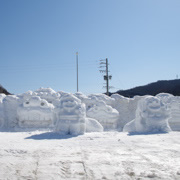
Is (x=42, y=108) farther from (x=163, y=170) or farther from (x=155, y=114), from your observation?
(x=163, y=170)

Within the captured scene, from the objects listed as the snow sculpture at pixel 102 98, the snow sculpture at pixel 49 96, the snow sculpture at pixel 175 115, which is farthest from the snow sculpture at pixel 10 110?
the snow sculpture at pixel 175 115

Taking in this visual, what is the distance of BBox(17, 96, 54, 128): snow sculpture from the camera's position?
930 cm

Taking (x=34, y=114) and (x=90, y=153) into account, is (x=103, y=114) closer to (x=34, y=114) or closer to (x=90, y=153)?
(x=34, y=114)

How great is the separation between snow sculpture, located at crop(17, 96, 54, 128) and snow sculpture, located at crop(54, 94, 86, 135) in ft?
11.3

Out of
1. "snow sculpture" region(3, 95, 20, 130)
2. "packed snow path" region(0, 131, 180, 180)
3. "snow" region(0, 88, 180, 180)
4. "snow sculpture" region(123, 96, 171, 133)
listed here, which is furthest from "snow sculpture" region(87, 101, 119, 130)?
"packed snow path" region(0, 131, 180, 180)

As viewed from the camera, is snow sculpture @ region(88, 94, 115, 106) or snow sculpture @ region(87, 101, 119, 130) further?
snow sculpture @ region(88, 94, 115, 106)

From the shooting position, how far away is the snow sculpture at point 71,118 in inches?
229

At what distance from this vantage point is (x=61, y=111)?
6129mm

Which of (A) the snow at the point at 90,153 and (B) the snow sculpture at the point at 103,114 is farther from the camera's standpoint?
(B) the snow sculpture at the point at 103,114

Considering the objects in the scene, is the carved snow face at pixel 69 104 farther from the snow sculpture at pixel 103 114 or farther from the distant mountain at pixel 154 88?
the distant mountain at pixel 154 88

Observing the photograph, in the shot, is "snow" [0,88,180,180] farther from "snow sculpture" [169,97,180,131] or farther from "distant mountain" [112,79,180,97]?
"distant mountain" [112,79,180,97]

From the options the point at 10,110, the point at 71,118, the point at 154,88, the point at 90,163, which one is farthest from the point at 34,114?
the point at 154,88

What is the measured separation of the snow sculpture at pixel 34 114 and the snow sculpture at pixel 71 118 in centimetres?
346

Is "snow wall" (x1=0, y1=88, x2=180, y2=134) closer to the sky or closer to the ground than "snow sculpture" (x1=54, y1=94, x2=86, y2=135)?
closer to the ground
